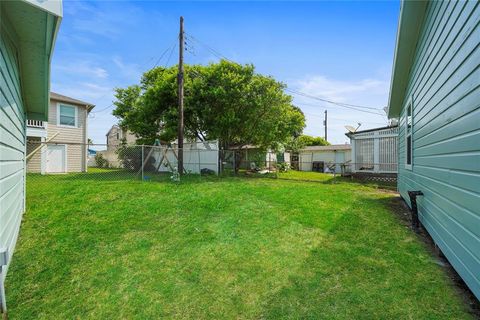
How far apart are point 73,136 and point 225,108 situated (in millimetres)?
9714

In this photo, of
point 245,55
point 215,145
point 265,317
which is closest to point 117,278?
point 265,317

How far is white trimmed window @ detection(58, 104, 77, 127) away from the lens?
14695 millimetres

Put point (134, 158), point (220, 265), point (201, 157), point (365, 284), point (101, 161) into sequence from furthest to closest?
point (101, 161), point (134, 158), point (201, 157), point (220, 265), point (365, 284)

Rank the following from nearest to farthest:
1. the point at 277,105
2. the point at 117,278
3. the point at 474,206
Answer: the point at 474,206, the point at 117,278, the point at 277,105

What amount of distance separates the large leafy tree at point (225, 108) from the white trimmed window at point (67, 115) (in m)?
3.67

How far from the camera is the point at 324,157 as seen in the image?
24125mm

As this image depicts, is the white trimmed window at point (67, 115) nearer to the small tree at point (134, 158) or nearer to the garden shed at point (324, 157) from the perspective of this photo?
the small tree at point (134, 158)

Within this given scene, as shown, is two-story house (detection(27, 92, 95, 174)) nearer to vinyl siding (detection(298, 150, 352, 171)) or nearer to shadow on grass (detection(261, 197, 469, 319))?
Result: shadow on grass (detection(261, 197, 469, 319))

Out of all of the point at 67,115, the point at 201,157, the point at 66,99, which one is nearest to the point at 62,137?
the point at 67,115

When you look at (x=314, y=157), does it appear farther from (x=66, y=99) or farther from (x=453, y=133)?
(x=453, y=133)

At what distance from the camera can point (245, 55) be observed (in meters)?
14.2

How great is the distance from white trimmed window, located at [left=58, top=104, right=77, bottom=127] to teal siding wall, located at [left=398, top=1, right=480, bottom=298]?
684 inches

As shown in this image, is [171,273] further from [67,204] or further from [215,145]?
[215,145]

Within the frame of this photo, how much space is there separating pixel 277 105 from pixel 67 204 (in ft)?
36.7
